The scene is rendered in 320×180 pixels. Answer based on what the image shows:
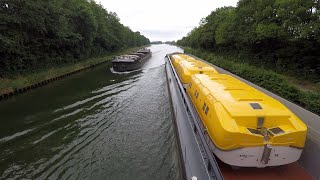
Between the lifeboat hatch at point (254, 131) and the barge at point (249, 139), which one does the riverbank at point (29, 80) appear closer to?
the barge at point (249, 139)

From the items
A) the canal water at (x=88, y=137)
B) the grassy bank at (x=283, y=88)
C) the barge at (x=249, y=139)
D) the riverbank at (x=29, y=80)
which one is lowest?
the canal water at (x=88, y=137)

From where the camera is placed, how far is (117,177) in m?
9.92

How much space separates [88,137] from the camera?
537 inches

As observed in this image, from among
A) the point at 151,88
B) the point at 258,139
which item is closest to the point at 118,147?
the point at 258,139

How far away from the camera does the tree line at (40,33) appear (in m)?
26.9

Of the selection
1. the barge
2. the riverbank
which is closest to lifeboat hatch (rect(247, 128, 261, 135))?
the barge

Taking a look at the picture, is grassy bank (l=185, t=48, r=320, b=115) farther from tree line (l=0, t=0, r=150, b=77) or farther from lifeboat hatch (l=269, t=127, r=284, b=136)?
tree line (l=0, t=0, r=150, b=77)

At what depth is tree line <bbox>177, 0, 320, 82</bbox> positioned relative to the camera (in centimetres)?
2314

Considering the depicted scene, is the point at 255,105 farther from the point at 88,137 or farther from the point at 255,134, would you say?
the point at 88,137

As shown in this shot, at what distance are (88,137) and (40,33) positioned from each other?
27324mm

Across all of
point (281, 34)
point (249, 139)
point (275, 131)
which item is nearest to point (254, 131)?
point (249, 139)

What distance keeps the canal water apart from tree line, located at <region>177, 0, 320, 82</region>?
1428 centimetres

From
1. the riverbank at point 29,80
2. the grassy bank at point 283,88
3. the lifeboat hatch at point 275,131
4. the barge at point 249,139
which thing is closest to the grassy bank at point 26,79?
→ the riverbank at point 29,80

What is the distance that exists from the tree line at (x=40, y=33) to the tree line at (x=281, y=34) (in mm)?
27155
